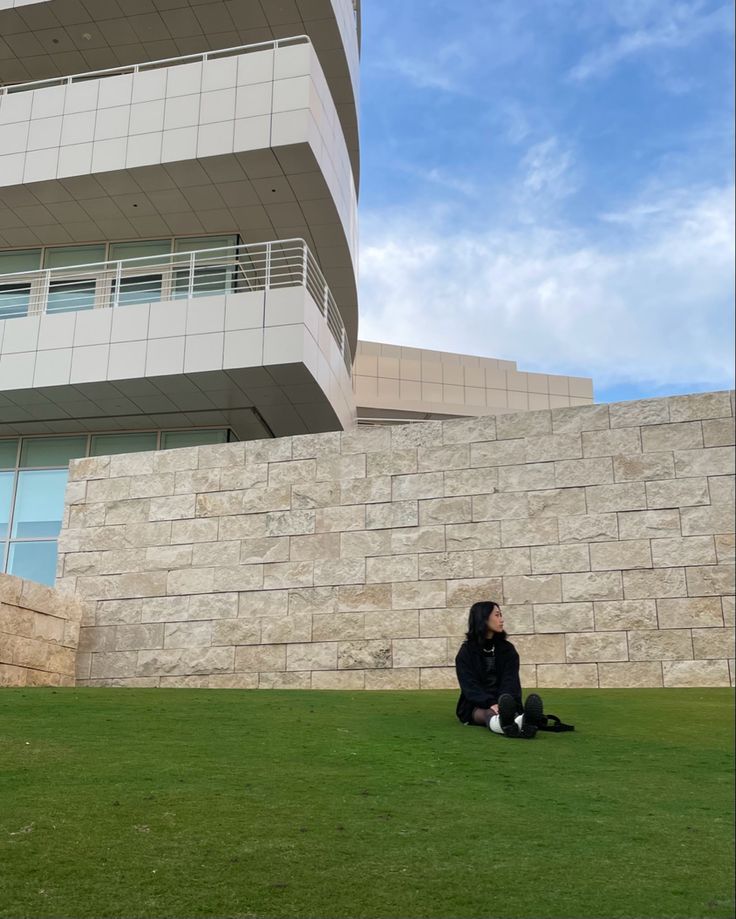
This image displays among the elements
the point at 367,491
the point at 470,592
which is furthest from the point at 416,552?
the point at 367,491

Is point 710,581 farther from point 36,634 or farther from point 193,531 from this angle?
point 36,634

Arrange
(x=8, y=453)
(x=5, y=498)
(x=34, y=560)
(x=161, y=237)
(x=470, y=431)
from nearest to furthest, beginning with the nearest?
(x=470, y=431)
(x=34, y=560)
(x=5, y=498)
(x=8, y=453)
(x=161, y=237)

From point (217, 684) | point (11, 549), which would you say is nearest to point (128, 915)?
point (217, 684)

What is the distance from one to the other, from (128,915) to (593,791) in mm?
3167

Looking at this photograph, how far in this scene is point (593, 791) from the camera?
19.6 ft

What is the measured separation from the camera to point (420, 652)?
41.6 feet

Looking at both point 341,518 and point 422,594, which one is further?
point 341,518

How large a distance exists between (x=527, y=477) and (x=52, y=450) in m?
11.2

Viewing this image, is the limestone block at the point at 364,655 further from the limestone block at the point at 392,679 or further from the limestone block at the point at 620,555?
the limestone block at the point at 620,555

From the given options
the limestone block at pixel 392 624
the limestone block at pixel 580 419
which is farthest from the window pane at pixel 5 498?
the limestone block at pixel 580 419

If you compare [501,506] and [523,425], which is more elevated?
[523,425]

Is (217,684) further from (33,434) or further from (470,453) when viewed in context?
(33,434)

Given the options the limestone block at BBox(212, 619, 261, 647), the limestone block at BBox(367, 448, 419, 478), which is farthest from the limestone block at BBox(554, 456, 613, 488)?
the limestone block at BBox(212, 619, 261, 647)

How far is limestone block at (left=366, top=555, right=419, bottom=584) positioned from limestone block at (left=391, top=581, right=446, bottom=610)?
0.38ft
